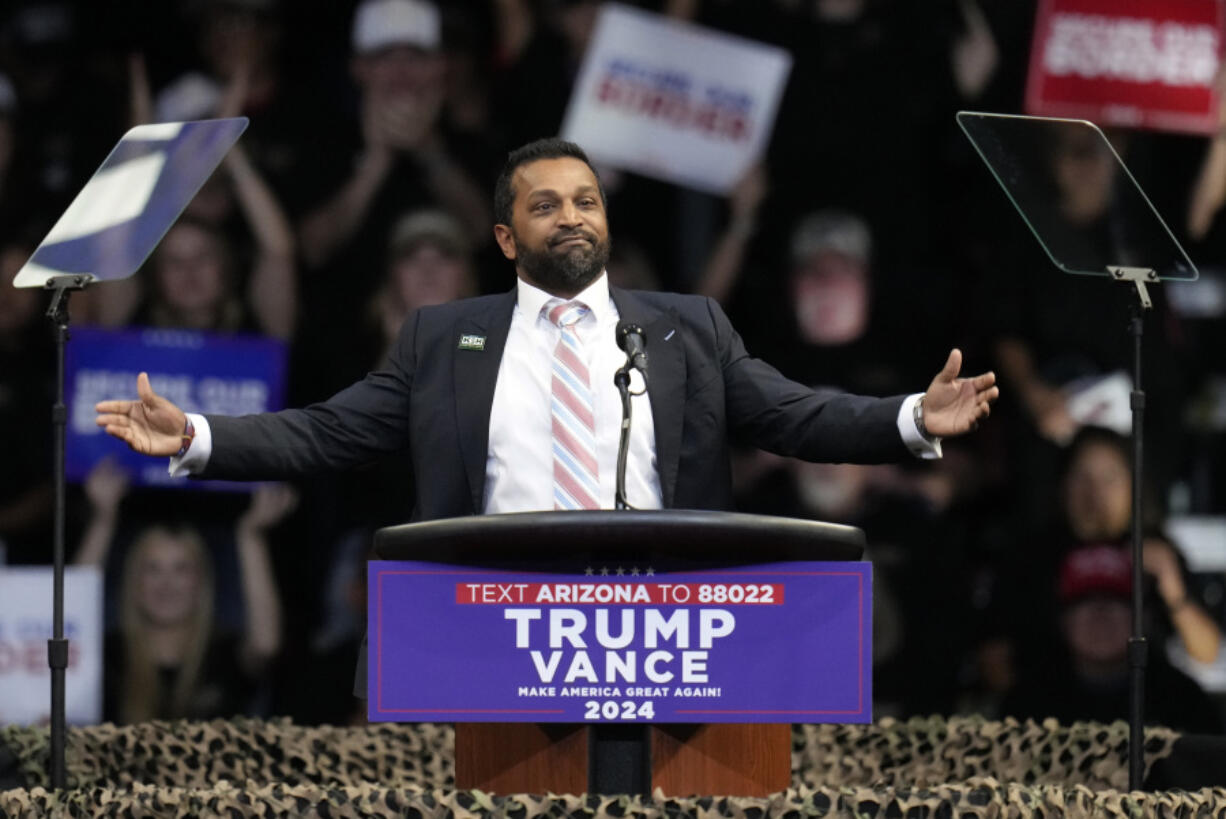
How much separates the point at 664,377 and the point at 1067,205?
869 millimetres

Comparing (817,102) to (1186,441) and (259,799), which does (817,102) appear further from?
(259,799)

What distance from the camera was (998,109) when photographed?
509 centimetres

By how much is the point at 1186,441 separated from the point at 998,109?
3.44 feet

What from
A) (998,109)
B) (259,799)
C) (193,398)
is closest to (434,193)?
(193,398)

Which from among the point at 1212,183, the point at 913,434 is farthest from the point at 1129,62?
the point at 913,434

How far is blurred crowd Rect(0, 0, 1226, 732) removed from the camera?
4805 mm

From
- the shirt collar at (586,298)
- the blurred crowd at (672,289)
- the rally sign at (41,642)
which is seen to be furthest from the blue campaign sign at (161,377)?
the shirt collar at (586,298)

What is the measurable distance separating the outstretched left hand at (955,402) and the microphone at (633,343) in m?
0.41

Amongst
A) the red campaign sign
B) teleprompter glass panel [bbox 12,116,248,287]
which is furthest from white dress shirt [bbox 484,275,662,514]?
the red campaign sign

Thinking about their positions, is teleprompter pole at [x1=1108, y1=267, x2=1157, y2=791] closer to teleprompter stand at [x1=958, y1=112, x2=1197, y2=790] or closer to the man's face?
teleprompter stand at [x1=958, y1=112, x2=1197, y2=790]

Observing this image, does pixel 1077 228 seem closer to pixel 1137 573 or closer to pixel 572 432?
pixel 1137 573

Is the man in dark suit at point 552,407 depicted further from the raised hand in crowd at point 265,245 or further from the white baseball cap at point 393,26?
the white baseball cap at point 393,26

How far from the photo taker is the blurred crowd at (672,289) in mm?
4805

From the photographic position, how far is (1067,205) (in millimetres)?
3195
